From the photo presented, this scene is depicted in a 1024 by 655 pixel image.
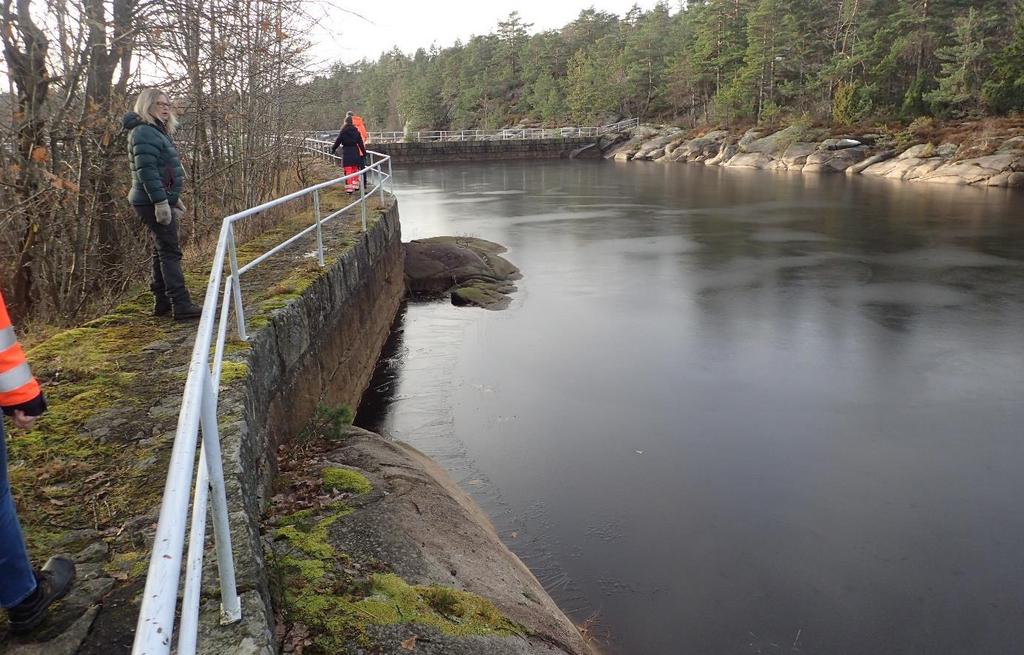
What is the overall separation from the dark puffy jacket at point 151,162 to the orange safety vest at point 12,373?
2.97 metres

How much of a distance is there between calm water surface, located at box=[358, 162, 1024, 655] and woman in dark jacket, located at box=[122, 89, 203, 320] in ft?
10.4

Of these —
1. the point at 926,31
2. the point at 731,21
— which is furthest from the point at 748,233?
the point at 731,21

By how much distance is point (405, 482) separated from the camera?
5008 mm

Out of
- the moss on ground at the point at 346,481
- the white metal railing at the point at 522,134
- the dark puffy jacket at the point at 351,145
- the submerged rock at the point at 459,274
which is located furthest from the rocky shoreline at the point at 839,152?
the moss on ground at the point at 346,481

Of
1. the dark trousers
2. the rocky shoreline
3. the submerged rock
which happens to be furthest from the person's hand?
the rocky shoreline

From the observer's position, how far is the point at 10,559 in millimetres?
2443

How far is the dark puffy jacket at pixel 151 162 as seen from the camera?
16.6 ft

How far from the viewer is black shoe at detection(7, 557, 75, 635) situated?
8.07ft

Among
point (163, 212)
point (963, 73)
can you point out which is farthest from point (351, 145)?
point (963, 73)

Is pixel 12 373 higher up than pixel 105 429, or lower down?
higher up

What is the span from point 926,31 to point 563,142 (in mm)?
26428

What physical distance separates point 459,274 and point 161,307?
9.63m

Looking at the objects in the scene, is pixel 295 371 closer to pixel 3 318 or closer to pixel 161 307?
pixel 161 307

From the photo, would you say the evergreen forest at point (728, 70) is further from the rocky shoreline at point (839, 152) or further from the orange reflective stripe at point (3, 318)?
the orange reflective stripe at point (3, 318)
